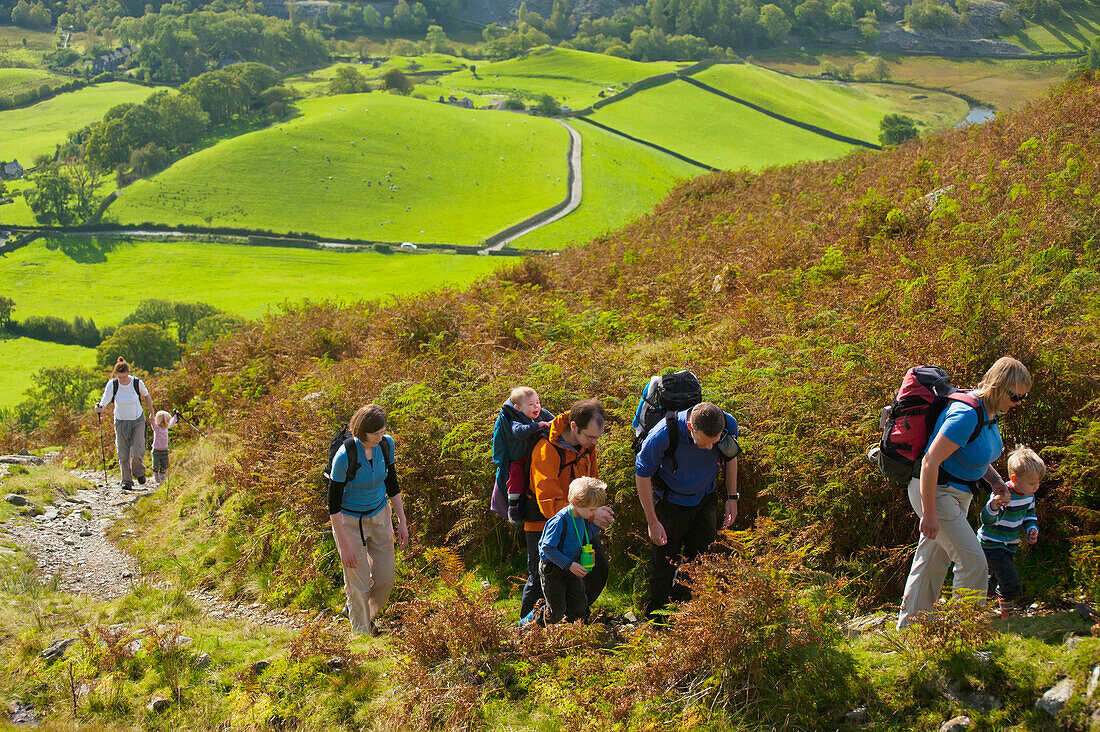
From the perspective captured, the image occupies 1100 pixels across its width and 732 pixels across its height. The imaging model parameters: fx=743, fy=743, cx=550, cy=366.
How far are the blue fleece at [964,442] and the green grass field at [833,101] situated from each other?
393ft

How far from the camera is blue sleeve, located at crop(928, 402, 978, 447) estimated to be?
14.4ft

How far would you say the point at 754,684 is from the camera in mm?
4406

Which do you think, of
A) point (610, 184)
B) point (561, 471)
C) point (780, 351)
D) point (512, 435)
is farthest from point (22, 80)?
point (561, 471)

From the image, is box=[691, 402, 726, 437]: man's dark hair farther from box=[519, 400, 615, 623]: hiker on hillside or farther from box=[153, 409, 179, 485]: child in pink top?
box=[153, 409, 179, 485]: child in pink top

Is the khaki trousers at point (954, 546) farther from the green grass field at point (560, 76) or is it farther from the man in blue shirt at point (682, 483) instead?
the green grass field at point (560, 76)

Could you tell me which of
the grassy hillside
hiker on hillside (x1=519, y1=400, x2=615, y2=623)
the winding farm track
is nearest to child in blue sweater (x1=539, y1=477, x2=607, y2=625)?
hiker on hillside (x1=519, y1=400, x2=615, y2=623)

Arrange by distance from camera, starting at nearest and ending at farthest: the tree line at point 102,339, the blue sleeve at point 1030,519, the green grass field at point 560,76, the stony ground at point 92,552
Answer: the blue sleeve at point 1030,519 → the stony ground at point 92,552 → the tree line at point 102,339 → the green grass field at point 560,76

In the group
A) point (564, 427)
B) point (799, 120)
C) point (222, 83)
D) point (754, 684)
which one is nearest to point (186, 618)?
point (564, 427)

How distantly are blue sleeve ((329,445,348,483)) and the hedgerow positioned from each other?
1.88m

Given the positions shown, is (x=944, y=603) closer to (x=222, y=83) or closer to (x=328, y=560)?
(x=328, y=560)

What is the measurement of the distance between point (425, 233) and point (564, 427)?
274 feet

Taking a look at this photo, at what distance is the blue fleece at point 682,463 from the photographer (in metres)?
5.39

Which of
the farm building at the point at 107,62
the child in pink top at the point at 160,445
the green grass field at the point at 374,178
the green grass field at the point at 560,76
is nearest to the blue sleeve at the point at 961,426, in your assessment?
the child in pink top at the point at 160,445

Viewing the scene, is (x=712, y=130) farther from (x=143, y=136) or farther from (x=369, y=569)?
(x=369, y=569)
